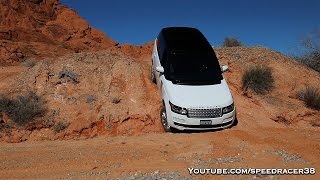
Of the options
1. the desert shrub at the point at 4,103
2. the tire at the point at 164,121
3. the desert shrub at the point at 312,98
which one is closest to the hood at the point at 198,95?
the tire at the point at 164,121

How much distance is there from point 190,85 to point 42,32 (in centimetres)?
3009

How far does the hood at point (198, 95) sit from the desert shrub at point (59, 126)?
3.23m

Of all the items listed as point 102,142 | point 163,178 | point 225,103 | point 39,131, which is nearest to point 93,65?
point 39,131

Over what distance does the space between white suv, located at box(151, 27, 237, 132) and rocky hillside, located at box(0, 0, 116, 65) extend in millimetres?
18782

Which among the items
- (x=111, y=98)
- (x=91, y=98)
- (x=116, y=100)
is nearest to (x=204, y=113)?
(x=116, y=100)

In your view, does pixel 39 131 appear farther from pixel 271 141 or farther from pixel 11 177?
pixel 271 141

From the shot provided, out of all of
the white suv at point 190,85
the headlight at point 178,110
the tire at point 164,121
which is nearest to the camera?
the headlight at point 178,110

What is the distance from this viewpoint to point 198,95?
41.8 ft

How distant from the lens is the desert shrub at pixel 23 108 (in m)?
13.8

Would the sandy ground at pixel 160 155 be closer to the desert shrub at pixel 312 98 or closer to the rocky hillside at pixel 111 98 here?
the rocky hillside at pixel 111 98

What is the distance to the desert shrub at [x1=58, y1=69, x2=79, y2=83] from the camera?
15.5 meters

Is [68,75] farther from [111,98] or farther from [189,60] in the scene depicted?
[189,60]

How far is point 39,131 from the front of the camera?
13742mm

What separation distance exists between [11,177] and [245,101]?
28.6ft
